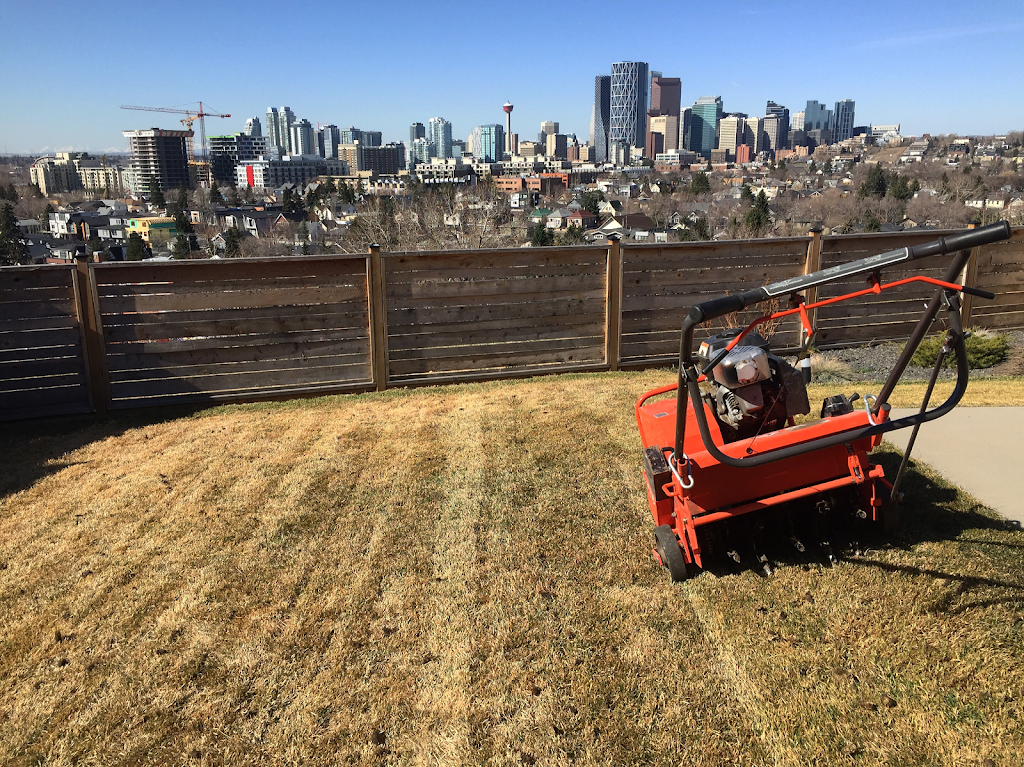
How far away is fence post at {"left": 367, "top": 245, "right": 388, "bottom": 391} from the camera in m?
7.39

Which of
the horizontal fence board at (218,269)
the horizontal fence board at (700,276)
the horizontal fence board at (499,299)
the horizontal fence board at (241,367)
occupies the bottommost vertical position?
the horizontal fence board at (241,367)

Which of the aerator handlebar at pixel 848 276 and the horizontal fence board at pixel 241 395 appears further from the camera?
the horizontal fence board at pixel 241 395

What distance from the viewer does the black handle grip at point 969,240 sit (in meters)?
2.61

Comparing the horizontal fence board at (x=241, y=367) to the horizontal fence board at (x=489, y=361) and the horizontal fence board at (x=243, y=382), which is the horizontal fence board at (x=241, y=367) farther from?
the horizontal fence board at (x=489, y=361)

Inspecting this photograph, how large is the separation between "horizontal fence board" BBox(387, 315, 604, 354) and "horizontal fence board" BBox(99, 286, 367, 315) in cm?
62

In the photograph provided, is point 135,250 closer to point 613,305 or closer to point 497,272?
point 497,272

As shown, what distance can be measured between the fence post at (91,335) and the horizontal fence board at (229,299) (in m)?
0.11

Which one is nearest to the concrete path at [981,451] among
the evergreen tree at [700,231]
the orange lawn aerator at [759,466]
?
the orange lawn aerator at [759,466]

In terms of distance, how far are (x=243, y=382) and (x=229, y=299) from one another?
32.7 inches

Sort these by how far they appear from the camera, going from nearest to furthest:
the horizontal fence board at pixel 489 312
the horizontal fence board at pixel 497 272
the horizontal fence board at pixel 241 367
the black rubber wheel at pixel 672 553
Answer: the black rubber wheel at pixel 672 553 < the horizontal fence board at pixel 241 367 < the horizontal fence board at pixel 497 272 < the horizontal fence board at pixel 489 312

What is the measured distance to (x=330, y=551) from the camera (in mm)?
4387

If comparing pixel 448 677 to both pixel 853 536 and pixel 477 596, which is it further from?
pixel 853 536

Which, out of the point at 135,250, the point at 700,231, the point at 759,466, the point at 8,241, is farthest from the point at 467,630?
the point at 8,241

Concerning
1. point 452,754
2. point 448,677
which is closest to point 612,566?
point 448,677
